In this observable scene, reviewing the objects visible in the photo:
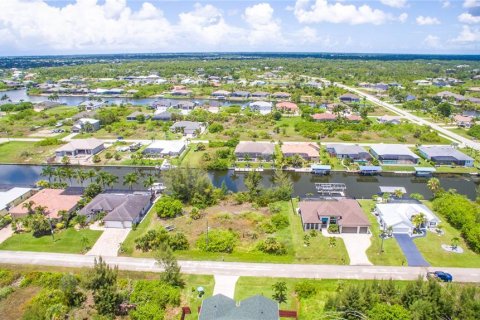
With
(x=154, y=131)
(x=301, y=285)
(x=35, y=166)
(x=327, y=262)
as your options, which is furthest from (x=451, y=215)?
(x=35, y=166)

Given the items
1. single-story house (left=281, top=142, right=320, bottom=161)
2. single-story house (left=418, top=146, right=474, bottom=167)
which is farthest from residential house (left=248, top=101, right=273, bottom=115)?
single-story house (left=418, top=146, right=474, bottom=167)

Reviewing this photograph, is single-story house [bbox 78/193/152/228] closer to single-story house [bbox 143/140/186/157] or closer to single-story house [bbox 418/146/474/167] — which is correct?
single-story house [bbox 143/140/186/157]

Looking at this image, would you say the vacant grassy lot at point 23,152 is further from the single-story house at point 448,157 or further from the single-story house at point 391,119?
the single-story house at point 391,119

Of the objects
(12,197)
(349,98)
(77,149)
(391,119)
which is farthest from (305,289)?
(349,98)

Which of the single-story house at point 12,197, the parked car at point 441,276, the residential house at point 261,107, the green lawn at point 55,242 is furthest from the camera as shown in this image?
the residential house at point 261,107

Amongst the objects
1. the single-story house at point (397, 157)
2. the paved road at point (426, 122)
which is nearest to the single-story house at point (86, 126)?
the single-story house at point (397, 157)

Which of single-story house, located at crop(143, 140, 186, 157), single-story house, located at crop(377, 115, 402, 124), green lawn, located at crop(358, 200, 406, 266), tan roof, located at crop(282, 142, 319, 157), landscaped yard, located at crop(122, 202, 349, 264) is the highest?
single-story house, located at crop(377, 115, 402, 124)

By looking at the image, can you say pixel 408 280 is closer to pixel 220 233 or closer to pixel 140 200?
pixel 220 233
